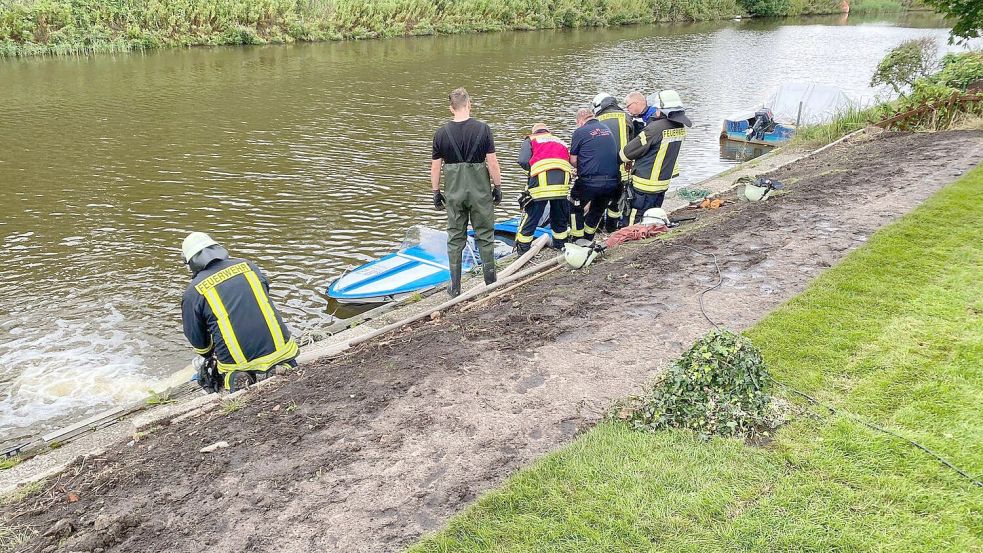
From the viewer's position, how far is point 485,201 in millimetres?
7406

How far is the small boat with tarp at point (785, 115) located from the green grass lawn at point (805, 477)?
15582mm

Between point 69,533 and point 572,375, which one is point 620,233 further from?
point 69,533

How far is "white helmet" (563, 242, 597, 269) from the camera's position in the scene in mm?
7895

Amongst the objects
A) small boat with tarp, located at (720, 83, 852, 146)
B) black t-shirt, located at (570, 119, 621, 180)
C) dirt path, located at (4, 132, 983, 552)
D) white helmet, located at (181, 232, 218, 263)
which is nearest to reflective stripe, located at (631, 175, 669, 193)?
black t-shirt, located at (570, 119, 621, 180)

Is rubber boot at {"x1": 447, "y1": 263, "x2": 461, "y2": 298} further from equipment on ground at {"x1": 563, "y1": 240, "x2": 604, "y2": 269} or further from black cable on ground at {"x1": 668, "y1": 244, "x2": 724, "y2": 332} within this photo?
black cable on ground at {"x1": 668, "y1": 244, "x2": 724, "y2": 332}

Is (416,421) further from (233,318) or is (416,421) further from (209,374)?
(209,374)

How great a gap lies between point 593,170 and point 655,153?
2.99ft

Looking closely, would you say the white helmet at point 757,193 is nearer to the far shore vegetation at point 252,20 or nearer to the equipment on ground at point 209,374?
the equipment on ground at point 209,374

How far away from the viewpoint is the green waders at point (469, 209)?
723 cm

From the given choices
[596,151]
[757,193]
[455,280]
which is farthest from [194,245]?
[757,193]

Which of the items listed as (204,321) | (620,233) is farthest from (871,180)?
(204,321)

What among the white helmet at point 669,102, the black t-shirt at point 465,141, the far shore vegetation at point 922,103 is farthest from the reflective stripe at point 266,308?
the far shore vegetation at point 922,103

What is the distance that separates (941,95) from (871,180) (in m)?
6.43

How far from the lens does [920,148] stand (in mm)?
12188
